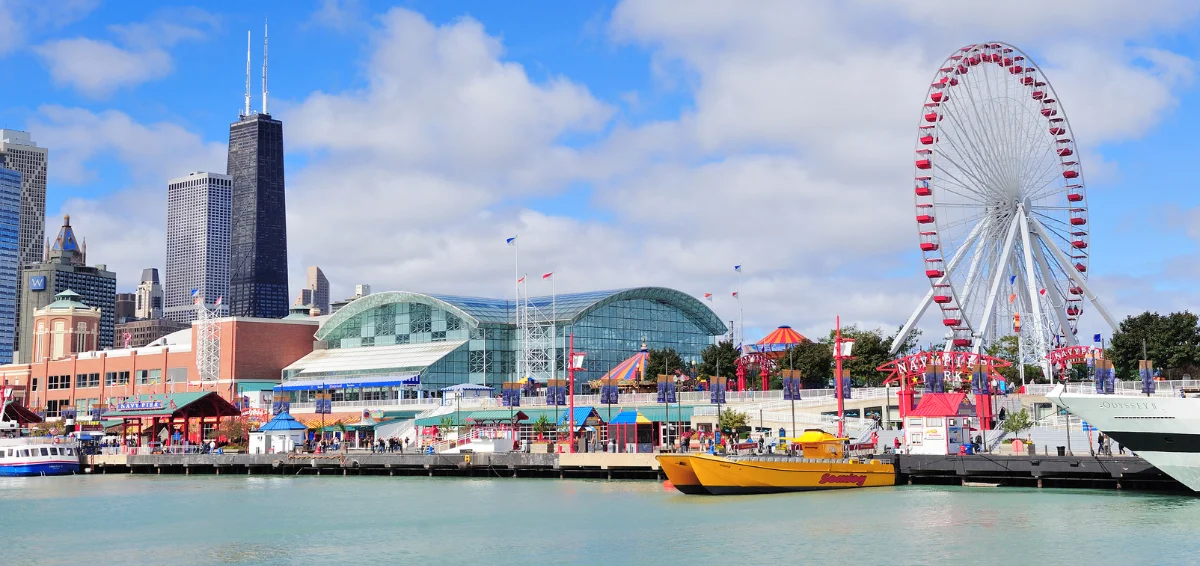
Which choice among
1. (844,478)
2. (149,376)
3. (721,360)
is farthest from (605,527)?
(149,376)

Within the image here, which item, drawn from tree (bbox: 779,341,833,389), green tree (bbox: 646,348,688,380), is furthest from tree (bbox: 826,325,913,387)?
green tree (bbox: 646,348,688,380)

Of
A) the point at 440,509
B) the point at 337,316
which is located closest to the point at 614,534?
the point at 440,509

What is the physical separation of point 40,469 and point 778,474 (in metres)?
67.4

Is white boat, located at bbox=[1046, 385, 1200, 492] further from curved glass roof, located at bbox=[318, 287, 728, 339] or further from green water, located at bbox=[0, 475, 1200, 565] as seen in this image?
curved glass roof, located at bbox=[318, 287, 728, 339]

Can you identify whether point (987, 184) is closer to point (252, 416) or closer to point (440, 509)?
point (440, 509)

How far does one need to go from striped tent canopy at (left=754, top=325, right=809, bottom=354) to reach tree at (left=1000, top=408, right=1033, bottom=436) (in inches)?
1532

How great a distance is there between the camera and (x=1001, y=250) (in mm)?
113625

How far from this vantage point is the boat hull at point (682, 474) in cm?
7181

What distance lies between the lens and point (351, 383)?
161 m

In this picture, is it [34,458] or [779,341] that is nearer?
[34,458]

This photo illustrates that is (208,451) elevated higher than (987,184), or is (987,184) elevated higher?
(987,184)

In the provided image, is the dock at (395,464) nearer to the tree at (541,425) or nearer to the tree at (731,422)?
the tree at (731,422)

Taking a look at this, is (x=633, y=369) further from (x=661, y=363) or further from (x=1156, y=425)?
(x=1156, y=425)

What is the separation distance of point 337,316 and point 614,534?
126427mm
